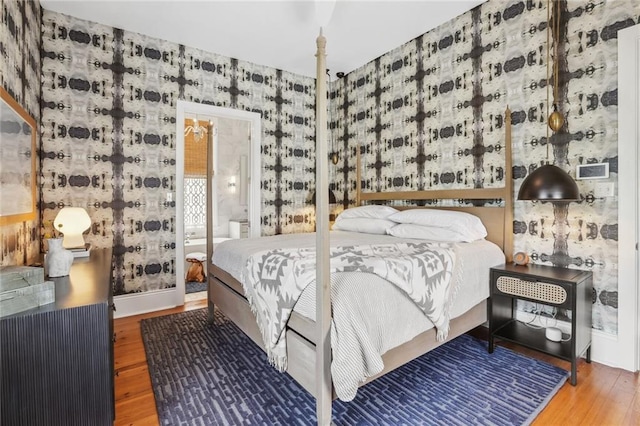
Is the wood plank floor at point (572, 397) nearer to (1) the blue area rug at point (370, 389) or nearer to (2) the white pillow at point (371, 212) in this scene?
(1) the blue area rug at point (370, 389)

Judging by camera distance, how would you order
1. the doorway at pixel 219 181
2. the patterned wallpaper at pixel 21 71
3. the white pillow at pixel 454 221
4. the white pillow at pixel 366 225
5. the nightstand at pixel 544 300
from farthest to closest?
the doorway at pixel 219 181
the white pillow at pixel 366 225
the white pillow at pixel 454 221
the nightstand at pixel 544 300
the patterned wallpaper at pixel 21 71

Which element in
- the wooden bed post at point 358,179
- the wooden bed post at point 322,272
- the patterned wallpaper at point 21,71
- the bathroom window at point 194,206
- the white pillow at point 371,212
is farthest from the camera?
the bathroom window at point 194,206

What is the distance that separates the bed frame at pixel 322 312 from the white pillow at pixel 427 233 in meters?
0.42

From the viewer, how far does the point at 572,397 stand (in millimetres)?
1862

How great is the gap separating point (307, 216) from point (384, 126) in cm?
160

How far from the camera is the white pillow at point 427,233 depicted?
2.63 m

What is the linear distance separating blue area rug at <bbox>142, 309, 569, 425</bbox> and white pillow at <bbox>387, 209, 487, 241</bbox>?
2.91ft

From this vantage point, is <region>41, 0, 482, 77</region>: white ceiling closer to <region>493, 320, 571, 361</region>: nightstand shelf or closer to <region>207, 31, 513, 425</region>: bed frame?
<region>207, 31, 513, 425</region>: bed frame

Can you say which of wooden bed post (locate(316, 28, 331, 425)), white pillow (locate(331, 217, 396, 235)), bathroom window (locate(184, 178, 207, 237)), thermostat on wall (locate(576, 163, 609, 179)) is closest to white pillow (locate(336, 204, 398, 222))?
white pillow (locate(331, 217, 396, 235))

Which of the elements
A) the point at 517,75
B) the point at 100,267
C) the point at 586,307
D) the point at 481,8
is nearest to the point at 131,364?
the point at 100,267

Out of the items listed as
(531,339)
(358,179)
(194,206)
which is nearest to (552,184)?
(531,339)

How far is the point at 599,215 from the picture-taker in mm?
2289

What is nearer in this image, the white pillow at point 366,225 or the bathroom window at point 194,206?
the white pillow at point 366,225

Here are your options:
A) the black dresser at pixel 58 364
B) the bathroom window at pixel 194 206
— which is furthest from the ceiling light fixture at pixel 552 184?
the bathroom window at pixel 194 206
